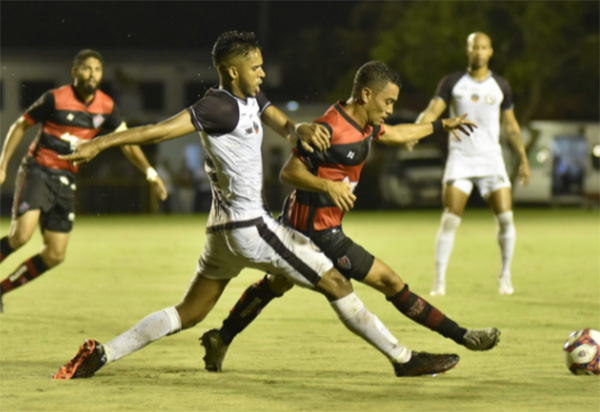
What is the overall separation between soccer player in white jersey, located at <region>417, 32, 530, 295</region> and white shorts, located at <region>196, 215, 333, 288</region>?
5.05 m

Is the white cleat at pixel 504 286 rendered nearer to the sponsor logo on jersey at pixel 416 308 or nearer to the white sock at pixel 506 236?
the white sock at pixel 506 236

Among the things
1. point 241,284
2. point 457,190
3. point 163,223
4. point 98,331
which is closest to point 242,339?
point 98,331

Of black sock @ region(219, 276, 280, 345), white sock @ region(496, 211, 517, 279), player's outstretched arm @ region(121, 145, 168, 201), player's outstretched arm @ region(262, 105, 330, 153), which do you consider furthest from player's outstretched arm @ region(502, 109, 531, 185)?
player's outstretched arm @ region(262, 105, 330, 153)

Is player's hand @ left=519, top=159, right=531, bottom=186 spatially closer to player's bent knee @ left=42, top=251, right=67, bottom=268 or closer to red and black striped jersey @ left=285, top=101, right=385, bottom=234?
player's bent knee @ left=42, top=251, right=67, bottom=268

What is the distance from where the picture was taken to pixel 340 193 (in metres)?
6.70

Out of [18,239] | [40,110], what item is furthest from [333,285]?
[18,239]

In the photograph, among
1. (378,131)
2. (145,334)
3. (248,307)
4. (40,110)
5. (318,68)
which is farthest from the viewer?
(318,68)

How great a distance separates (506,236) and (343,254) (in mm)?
5169

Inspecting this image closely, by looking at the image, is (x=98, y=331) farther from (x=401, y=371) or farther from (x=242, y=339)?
(x=401, y=371)

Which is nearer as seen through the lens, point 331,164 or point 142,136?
point 142,136

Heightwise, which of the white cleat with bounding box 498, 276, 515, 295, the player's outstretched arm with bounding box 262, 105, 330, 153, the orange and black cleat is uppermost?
the player's outstretched arm with bounding box 262, 105, 330, 153

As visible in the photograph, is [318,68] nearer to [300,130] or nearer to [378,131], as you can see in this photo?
[378,131]

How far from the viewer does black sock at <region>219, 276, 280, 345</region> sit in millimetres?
7516

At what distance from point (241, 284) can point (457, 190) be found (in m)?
3.02
